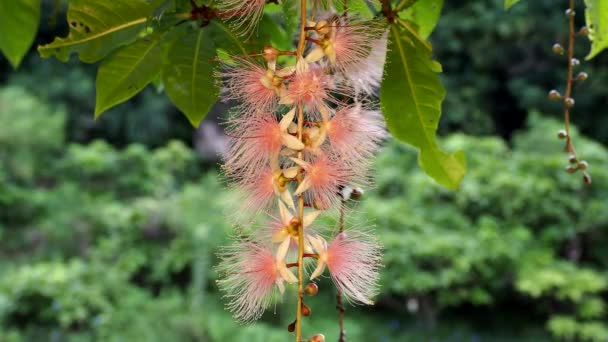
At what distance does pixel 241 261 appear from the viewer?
380 mm

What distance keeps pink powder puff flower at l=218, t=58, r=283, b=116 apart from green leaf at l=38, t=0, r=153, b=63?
0.31 feet

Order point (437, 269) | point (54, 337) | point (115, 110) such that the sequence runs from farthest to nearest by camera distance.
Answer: point (115, 110)
point (437, 269)
point (54, 337)

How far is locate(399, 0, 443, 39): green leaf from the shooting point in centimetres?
55

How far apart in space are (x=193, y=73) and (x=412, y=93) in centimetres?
16

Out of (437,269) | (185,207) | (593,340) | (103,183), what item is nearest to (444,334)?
(437,269)

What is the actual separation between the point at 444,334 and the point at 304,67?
3289 millimetres

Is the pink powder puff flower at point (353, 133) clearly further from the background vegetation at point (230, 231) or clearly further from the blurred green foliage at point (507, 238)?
the blurred green foliage at point (507, 238)

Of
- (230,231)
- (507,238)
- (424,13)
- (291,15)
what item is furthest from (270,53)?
(507,238)

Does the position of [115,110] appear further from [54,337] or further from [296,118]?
[296,118]

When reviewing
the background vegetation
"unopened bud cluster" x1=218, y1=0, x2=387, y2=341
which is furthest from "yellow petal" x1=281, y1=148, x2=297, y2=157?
the background vegetation

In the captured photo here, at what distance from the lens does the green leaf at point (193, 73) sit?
0.47 m

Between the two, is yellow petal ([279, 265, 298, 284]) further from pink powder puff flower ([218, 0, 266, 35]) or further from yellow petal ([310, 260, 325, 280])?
pink powder puff flower ([218, 0, 266, 35])

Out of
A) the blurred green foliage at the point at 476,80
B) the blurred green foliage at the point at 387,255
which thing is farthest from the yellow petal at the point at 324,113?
the blurred green foliage at the point at 476,80

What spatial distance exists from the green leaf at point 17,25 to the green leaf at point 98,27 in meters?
0.03
